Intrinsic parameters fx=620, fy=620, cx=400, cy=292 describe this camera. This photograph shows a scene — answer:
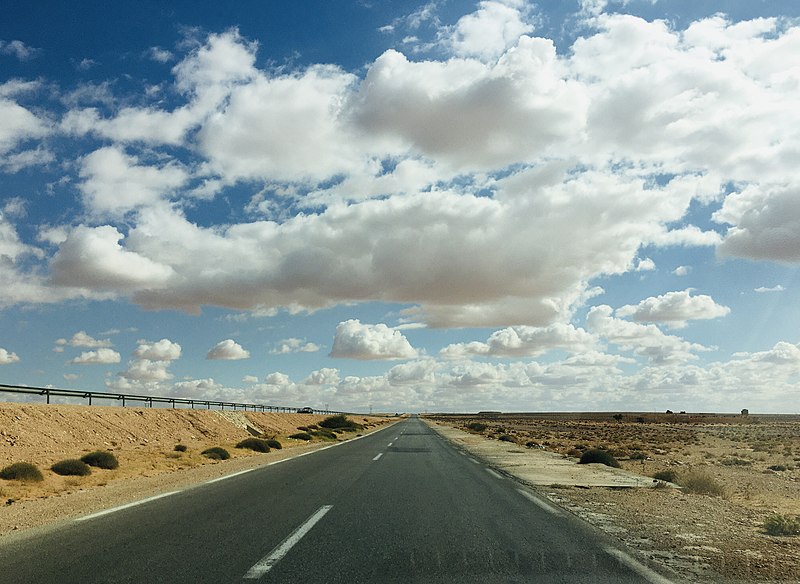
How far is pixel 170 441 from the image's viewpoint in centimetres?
3847

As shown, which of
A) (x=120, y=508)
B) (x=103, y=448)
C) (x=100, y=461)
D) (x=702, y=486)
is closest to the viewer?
(x=120, y=508)

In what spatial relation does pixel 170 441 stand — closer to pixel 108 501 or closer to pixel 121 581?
pixel 108 501

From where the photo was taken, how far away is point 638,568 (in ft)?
22.7

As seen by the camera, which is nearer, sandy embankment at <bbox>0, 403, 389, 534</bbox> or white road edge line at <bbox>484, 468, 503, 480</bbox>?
sandy embankment at <bbox>0, 403, 389, 534</bbox>

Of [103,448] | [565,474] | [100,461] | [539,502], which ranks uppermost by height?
[539,502]

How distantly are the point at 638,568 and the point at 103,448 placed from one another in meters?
29.0

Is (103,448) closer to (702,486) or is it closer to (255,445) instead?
(255,445)

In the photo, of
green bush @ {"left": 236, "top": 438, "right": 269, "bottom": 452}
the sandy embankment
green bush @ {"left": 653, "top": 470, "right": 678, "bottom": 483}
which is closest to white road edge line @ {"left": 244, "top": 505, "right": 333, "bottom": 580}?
the sandy embankment

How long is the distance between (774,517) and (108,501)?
12.4 metres

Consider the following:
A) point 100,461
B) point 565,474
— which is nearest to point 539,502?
point 565,474

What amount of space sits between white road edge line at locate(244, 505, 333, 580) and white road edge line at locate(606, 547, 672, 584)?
3.96 metres

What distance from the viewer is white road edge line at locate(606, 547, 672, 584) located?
252 inches

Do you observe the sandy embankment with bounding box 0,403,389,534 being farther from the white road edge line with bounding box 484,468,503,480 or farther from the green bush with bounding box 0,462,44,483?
the white road edge line with bounding box 484,468,503,480

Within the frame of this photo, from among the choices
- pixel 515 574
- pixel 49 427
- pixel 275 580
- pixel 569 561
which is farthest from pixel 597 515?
pixel 49 427
